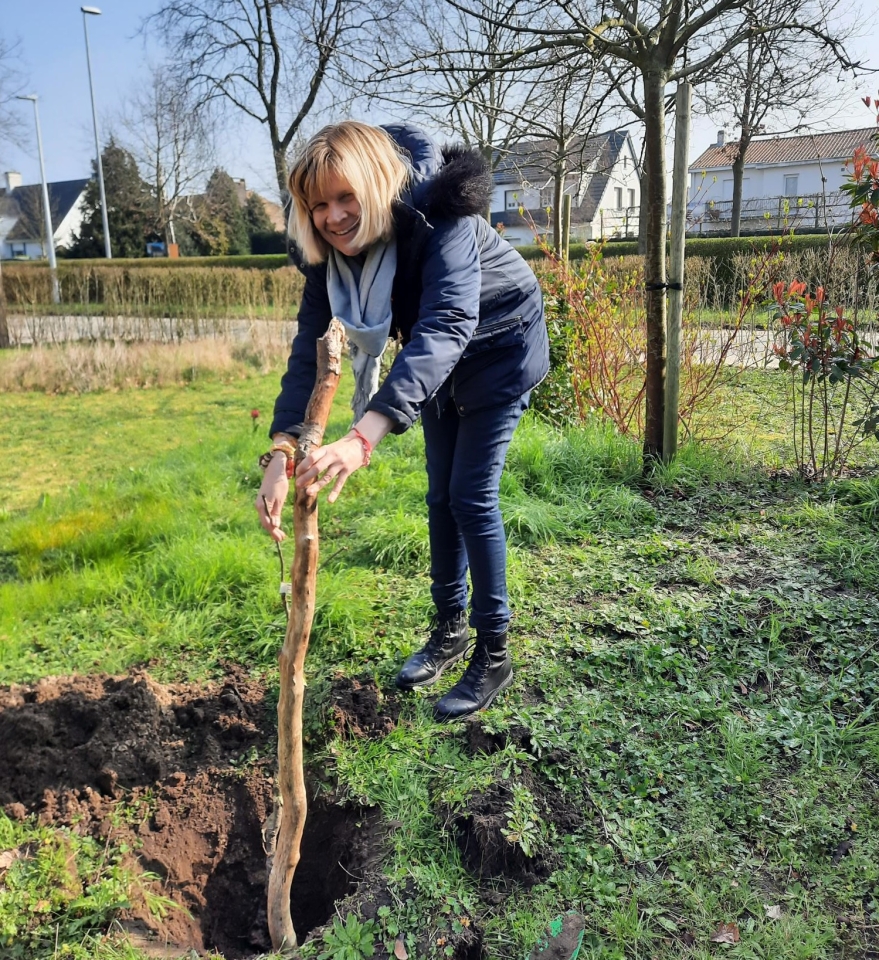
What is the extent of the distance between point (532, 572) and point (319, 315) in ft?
5.94

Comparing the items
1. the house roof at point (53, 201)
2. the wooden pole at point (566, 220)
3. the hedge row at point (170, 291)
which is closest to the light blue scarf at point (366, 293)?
the wooden pole at point (566, 220)

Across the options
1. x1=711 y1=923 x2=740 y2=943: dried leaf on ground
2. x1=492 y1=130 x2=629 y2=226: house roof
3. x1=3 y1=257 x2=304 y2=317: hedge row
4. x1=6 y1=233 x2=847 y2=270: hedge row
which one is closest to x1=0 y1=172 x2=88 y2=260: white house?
x1=6 y1=233 x2=847 y2=270: hedge row

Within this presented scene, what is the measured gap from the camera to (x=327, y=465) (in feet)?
5.18

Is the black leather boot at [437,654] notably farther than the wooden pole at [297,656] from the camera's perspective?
Yes

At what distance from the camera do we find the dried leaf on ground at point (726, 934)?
71.5 inches

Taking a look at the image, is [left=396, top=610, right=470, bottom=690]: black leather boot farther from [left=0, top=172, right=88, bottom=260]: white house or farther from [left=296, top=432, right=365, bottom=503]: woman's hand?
[left=0, top=172, right=88, bottom=260]: white house

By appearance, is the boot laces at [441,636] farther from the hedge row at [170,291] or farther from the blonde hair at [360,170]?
the hedge row at [170,291]

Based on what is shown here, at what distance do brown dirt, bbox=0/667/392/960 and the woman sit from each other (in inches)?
22.6

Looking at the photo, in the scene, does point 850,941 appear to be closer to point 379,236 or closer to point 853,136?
point 379,236

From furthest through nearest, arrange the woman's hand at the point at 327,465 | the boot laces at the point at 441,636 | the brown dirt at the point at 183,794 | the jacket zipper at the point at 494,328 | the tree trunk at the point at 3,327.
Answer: the tree trunk at the point at 3,327 < the boot laces at the point at 441,636 < the jacket zipper at the point at 494,328 < the brown dirt at the point at 183,794 < the woman's hand at the point at 327,465

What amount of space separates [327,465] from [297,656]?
1.66 feet

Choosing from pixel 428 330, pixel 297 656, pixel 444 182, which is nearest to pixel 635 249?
pixel 444 182

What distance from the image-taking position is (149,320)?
39.1 ft

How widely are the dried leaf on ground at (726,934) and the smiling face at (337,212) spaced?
1963 millimetres
